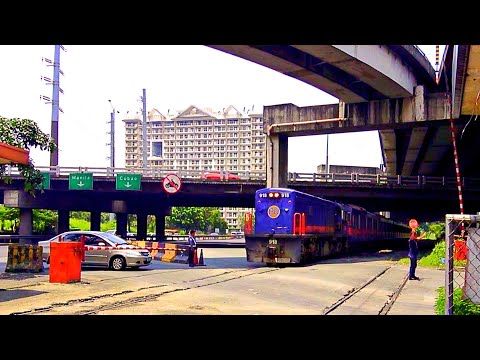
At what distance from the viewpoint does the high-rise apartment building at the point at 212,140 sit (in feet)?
530

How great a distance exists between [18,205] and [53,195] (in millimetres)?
2761

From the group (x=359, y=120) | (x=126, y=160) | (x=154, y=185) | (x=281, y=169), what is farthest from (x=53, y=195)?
(x=126, y=160)

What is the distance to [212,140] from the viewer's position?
165 meters

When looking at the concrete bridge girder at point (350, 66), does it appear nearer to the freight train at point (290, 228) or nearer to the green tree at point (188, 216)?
the freight train at point (290, 228)

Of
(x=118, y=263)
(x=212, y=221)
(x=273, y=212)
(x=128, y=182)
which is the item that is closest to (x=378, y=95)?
(x=273, y=212)

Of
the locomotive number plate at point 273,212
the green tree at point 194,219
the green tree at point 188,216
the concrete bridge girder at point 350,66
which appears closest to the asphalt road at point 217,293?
the locomotive number plate at point 273,212

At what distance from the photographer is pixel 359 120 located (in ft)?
98.8

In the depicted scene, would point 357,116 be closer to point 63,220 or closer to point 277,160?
point 277,160

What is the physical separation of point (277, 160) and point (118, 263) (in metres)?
17.1

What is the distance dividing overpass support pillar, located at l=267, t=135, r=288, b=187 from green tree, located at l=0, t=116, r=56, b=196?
17.9 meters

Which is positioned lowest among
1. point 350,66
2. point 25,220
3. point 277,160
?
point 25,220
